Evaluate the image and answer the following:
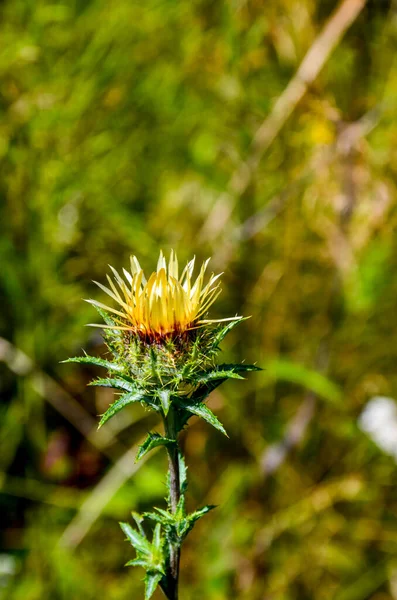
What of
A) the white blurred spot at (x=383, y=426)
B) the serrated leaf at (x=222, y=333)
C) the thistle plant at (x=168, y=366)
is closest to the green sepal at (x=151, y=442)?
the thistle plant at (x=168, y=366)

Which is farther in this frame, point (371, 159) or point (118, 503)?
point (371, 159)

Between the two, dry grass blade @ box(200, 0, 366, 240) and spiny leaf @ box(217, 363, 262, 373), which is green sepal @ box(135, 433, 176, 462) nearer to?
spiny leaf @ box(217, 363, 262, 373)

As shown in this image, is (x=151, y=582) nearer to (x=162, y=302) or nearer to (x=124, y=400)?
(x=124, y=400)

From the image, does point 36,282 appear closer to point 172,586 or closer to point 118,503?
point 118,503

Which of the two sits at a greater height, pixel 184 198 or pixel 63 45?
pixel 63 45

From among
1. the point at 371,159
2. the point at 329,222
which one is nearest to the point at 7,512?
the point at 329,222

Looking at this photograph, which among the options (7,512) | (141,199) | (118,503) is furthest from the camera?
(141,199)

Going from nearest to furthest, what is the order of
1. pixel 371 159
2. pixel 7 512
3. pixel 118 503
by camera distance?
pixel 118 503, pixel 7 512, pixel 371 159

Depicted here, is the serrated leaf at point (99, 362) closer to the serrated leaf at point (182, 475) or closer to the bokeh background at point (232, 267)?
the serrated leaf at point (182, 475)

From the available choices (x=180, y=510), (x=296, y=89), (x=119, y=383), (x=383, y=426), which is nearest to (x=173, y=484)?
(x=180, y=510)
